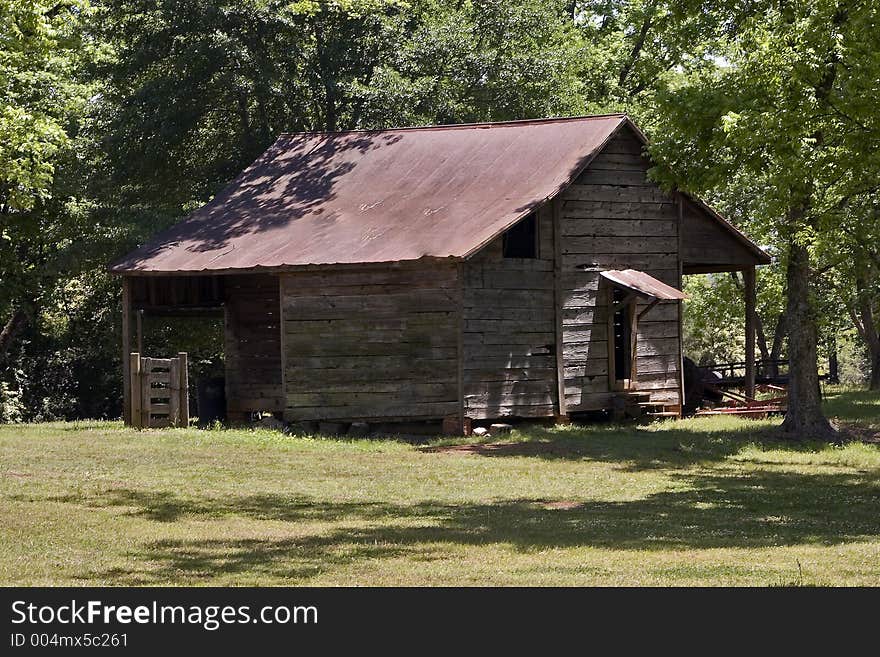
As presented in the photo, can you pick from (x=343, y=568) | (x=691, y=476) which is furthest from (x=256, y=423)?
(x=343, y=568)

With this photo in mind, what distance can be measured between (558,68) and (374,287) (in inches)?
581

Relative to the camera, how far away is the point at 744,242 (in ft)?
103

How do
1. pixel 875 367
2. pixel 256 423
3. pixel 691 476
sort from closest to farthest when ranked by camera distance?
pixel 691 476, pixel 256 423, pixel 875 367

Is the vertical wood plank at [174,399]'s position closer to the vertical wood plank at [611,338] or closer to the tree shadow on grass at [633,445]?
the tree shadow on grass at [633,445]

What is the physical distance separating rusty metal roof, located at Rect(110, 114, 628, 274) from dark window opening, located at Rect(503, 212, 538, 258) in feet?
2.66

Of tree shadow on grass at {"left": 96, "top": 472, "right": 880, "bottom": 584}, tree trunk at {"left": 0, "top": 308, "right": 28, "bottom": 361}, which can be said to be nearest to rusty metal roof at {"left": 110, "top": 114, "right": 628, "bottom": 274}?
tree shadow on grass at {"left": 96, "top": 472, "right": 880, "bottom": 584}

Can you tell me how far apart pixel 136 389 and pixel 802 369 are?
13.4m

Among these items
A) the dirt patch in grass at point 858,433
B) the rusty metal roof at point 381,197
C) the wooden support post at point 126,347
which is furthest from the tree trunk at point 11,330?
the dirt patch in grass at point 858,433

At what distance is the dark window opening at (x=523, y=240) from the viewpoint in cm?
2816

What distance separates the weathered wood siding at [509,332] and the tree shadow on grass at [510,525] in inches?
307

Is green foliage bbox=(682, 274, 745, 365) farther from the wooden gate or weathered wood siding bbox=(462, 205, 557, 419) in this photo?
the wooden gate

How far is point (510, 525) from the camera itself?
15320mm

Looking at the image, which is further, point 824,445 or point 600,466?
point 824,445

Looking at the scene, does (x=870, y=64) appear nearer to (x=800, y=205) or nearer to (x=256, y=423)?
(x=800, y=205)
